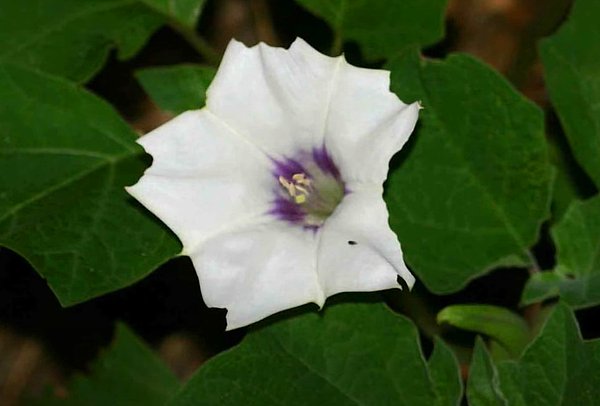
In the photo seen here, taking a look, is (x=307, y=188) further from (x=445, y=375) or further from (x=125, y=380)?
(x=125, y=380)

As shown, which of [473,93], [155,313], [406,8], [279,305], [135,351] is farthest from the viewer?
[155,313]

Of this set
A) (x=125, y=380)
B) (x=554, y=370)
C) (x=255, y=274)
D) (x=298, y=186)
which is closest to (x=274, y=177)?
(x=298, y=186)

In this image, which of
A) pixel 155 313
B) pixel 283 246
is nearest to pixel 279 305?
pixel 283 246

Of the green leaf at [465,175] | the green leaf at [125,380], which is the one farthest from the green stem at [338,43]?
the green leaf at [125,380]

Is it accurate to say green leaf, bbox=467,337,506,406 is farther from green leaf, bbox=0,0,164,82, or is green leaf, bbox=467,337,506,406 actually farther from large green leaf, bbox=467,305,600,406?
green leaf, bbox=0,0,164,82

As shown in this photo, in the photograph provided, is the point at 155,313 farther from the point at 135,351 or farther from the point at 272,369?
the point at 272,369

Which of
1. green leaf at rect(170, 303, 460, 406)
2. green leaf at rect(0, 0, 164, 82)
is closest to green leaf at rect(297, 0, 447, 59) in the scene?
green leaf at rect(0, 0, 164, 82)
